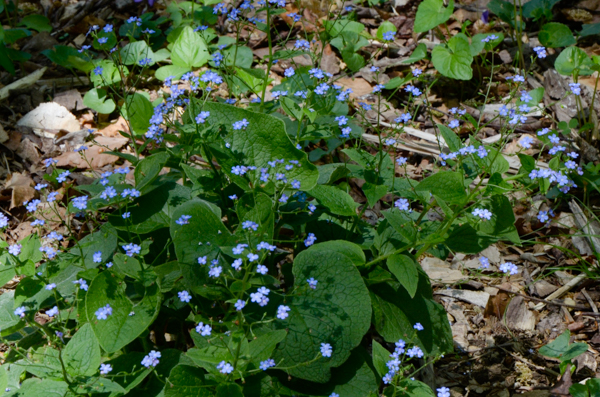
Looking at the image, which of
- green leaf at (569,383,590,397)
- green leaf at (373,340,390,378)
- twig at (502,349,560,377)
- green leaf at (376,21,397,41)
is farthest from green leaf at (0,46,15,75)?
green leaf at (569,383,590,397)

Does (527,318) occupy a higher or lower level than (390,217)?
lower

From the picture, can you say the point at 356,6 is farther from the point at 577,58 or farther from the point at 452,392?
the point at 452,392

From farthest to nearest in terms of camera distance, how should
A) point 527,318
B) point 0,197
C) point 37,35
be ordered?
point 37,35
point 0,197
point 527,318

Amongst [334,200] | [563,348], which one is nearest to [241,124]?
[334,200]

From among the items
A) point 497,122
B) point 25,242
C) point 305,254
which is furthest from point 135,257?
point 497,122

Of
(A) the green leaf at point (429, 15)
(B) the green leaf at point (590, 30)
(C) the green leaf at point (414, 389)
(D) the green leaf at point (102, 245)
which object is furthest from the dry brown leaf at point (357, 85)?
(C) the green leaf at point (414, 389)

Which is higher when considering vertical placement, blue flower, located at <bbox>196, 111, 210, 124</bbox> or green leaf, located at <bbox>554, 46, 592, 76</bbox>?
blue flower, located at <bbox>196, 111, 210, 124</bbox>

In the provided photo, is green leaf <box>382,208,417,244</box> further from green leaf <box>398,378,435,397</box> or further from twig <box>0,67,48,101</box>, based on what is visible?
→ twig <box>0,67,48,101</box>
